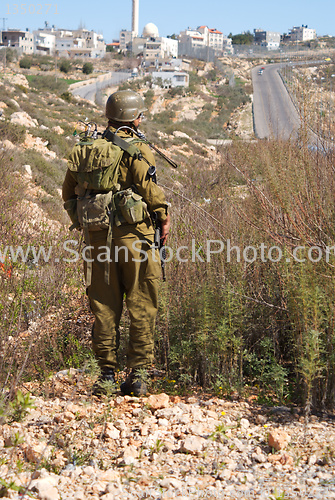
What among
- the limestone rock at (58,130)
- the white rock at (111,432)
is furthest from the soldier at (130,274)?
the limestone rock at (58,130)

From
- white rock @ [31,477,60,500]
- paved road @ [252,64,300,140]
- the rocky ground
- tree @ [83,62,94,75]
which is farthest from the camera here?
tree @ [83,62,94,75]

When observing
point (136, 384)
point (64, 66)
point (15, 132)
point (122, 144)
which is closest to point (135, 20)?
point (64, 66)

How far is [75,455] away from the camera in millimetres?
2439

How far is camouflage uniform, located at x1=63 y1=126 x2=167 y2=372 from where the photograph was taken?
3.08 m

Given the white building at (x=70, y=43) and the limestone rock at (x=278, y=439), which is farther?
the white building at (x=70, y=43)

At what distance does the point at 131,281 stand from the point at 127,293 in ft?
0.29

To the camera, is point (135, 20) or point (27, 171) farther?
point (135, 20)

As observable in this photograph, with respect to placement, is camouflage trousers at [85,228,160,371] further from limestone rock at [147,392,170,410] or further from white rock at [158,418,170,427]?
white rock at [158,418,170,427]

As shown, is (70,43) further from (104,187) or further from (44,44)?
(104,187)

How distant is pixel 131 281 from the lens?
3152mm

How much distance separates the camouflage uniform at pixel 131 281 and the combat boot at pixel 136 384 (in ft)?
0.23

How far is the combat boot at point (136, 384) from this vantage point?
3129 mm

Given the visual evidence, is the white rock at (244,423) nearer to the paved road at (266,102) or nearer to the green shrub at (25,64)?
the paved road at (266,102)

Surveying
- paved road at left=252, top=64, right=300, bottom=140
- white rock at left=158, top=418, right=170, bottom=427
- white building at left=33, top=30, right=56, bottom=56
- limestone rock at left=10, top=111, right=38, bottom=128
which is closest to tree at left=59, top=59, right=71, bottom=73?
paved road at left=252, top=64, right=300, bottom=140
